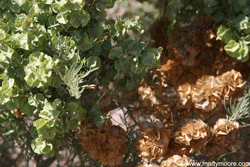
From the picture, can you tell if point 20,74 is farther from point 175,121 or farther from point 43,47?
point 175,121

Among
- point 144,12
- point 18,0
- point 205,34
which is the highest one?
point 144,12

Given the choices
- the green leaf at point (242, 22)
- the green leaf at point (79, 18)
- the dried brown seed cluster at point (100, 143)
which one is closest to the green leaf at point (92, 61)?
the green leaf at point (79, 18)

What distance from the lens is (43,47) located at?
0.85 metres

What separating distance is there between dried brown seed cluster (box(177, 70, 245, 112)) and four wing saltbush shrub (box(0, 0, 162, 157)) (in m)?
0.32

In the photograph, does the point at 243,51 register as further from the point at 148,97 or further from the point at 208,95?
the point at 148,97

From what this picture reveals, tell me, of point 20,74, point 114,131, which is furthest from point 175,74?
point 20,74

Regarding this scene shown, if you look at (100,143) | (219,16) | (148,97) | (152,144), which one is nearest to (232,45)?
(219,16)

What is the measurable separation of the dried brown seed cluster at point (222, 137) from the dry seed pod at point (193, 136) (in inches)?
2.0

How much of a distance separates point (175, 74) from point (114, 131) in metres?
0.46

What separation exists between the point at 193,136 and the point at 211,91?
24cm

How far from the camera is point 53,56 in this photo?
0.81 meters

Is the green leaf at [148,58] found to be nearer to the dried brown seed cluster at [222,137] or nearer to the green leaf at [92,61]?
the green leaf at [92,61]

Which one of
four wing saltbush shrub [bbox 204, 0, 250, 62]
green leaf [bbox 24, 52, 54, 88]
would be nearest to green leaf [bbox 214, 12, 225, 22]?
four wing saltbush shrub [bbox 204, 0, 250, 62]

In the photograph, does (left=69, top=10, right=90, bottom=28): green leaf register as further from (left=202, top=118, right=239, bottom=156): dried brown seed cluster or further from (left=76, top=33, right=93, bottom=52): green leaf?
(left=202, top=118, right=239, bottom=156): dried brown seed cluster
